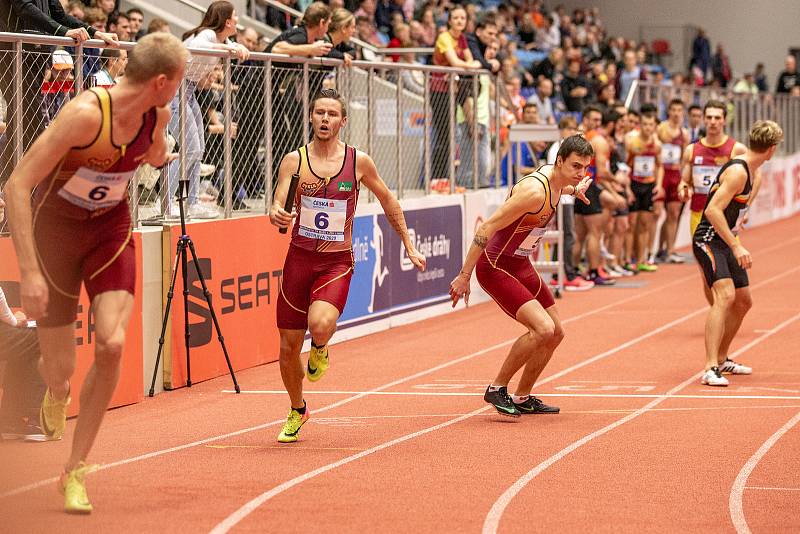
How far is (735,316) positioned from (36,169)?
6.99 meters

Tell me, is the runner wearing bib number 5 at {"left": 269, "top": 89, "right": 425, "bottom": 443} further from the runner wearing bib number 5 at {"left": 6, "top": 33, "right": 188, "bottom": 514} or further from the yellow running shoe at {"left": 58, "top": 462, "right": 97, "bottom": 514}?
the yellow running shoe at {"left": 58, "top": 462, "right": 97, "bottom": 514}

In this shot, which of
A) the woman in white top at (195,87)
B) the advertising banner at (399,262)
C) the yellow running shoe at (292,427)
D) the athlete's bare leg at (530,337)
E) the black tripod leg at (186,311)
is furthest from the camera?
the advertising banner at (399,262)

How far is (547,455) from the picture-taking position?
8.13m

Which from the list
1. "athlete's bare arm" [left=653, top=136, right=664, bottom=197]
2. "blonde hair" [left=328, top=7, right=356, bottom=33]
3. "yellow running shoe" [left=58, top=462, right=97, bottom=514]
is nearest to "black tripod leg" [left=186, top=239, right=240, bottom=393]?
"blonde hair" [left=328, top=7, right=356, bottom=33]

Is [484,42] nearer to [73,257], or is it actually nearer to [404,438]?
[404,438]

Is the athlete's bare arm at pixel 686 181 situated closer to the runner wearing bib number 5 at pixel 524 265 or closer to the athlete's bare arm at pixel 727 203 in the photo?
the athlete's bare arm at pixel 727 203

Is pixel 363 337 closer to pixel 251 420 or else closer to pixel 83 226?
pixel 251 420

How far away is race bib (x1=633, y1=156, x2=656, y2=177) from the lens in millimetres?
20250

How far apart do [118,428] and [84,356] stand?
0.78m

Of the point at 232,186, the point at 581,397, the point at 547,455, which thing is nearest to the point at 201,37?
the point at 232,186

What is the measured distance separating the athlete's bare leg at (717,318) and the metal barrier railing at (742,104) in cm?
1243

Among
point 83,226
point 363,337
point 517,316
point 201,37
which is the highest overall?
point 201,37

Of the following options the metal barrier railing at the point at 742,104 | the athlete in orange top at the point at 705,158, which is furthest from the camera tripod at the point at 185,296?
the metal barrier railing at the point at 742,104

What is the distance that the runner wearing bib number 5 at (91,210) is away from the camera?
20.0ft
